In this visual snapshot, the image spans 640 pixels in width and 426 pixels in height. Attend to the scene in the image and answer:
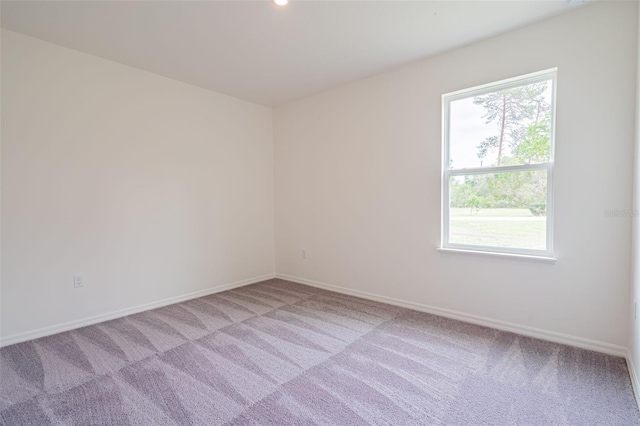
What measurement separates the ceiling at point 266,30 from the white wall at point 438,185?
0.29 metres

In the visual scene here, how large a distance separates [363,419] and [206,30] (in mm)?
3094

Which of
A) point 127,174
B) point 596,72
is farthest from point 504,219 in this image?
point 127,174

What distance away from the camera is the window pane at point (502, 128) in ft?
8.38

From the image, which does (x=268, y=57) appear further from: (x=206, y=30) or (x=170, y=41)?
(x=170, y=41)

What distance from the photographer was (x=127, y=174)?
321cm

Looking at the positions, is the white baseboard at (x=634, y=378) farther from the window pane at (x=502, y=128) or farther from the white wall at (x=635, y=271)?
the window pane at (x=502, y=128)

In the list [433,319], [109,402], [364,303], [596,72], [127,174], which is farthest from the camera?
[364,303]

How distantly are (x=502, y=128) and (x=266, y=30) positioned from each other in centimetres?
228

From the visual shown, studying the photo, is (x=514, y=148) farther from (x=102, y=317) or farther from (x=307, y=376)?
(x=102, y=317)

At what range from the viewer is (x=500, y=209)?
2.76 metres

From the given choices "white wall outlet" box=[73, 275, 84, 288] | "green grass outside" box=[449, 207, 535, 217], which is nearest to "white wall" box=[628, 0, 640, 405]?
"green grass outside" box=[449, 207, 535, 217]

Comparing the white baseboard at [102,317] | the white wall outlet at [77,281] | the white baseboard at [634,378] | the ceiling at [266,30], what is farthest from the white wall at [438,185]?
the white wall outlet at [77,281]

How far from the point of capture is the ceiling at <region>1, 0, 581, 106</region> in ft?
7.45

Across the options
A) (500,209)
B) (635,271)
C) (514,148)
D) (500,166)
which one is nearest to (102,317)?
(500,209)
